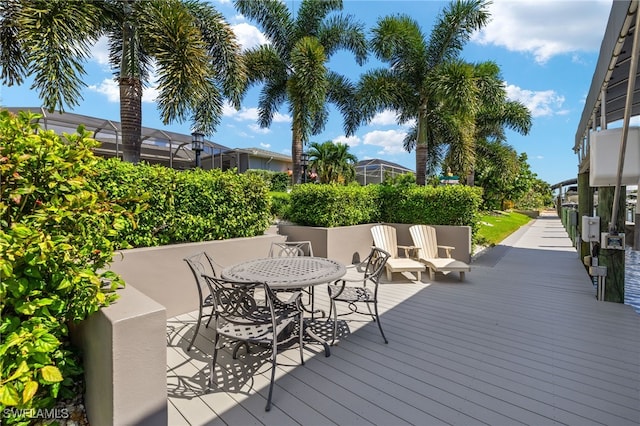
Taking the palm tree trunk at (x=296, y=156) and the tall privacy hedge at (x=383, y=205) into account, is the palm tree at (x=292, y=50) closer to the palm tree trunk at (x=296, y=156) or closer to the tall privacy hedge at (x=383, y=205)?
the palm tree trunk at (x=296, y=156)

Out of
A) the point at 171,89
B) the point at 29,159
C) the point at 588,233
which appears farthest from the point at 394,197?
the point at 29,159

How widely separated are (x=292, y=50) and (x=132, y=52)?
577cm

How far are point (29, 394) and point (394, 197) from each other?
7.24 metres

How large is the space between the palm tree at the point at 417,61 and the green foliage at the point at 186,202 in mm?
7192

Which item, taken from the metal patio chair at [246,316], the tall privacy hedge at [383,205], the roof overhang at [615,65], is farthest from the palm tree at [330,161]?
the metal patio chair at [246,316]

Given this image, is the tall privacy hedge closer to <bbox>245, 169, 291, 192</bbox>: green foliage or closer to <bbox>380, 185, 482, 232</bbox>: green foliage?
<bbox>380, 185, 482, 232</bbox>: green foliage

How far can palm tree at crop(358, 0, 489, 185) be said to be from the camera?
9531mm

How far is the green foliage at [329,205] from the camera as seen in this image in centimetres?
657

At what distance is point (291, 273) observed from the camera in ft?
10.3

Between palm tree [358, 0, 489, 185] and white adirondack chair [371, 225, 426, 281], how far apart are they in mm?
4326

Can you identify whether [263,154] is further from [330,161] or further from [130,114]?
[130,114]

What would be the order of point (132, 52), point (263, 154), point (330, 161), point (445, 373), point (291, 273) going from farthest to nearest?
point (263, 154)
point (330, 161)
point (132, 52)
point (291, 273)
point (445, 373)

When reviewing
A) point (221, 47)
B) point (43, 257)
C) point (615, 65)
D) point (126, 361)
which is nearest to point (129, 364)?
point (126, 361)

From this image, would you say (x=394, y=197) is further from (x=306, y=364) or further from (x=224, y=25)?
(x=224, y=25)
